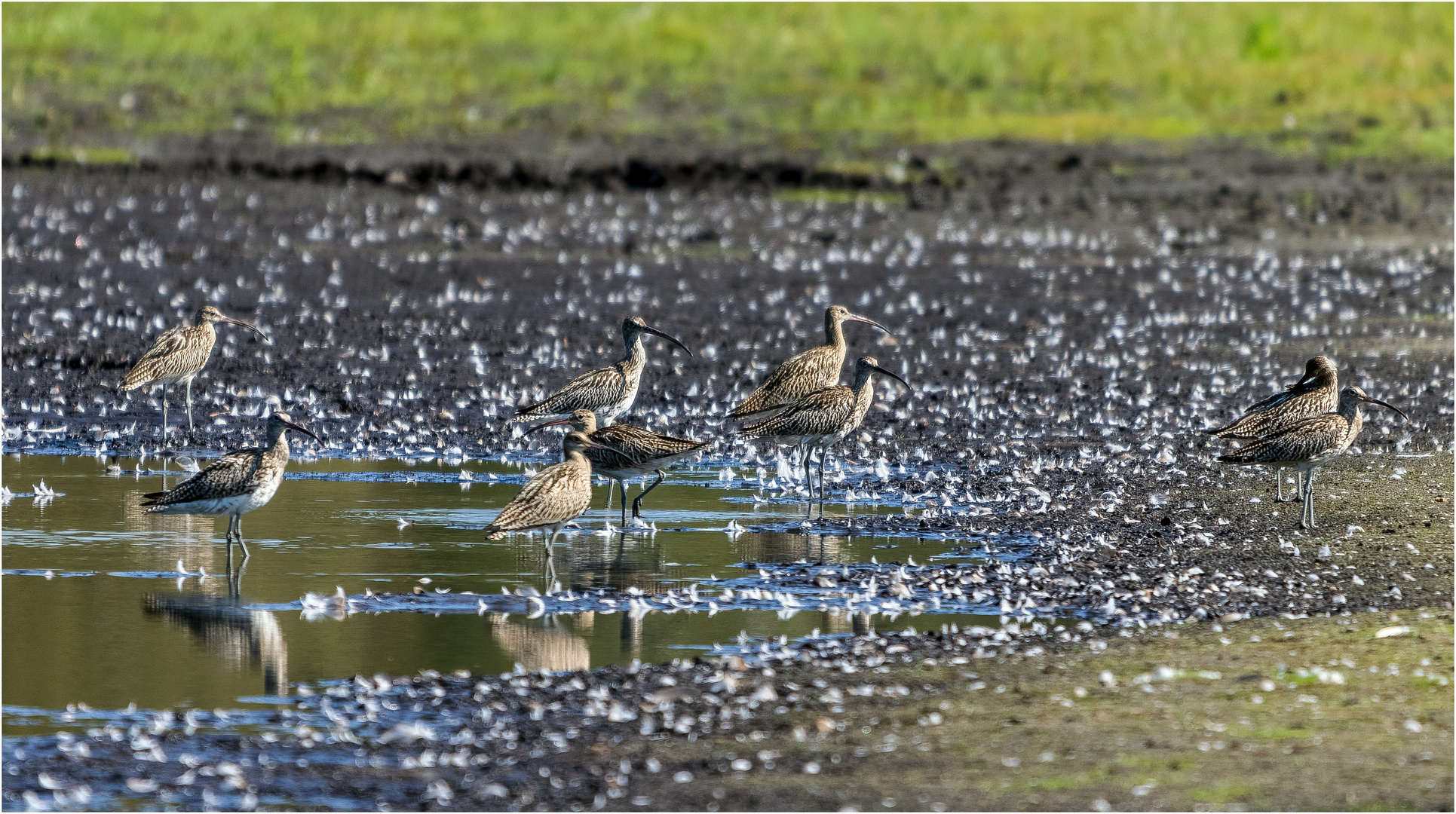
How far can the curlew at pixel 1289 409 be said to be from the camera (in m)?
14.4

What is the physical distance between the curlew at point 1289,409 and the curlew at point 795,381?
324cm

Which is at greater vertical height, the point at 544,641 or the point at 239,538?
the point at 239,538

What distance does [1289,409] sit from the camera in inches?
583

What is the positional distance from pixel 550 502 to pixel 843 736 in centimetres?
391

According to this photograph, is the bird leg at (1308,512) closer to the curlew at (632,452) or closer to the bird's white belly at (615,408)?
the curlew at (632,452)

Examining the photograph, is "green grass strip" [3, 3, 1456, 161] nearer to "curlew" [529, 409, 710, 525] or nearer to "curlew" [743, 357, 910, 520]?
"curlew" [743, 357, 910, 520]

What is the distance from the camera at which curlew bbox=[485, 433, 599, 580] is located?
11.7 m

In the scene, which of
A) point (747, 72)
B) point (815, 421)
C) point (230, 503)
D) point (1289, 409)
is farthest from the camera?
point (747, 72)

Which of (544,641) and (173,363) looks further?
(173,363)

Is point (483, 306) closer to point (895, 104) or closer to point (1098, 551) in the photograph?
point (1098, 551)

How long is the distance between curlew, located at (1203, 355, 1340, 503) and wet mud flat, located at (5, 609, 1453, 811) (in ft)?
14.3

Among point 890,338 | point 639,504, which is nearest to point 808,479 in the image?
point 639,504

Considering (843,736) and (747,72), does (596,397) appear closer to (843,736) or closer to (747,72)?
(843,736)

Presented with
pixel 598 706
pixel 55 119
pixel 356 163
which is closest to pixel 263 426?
pixel 598 706
